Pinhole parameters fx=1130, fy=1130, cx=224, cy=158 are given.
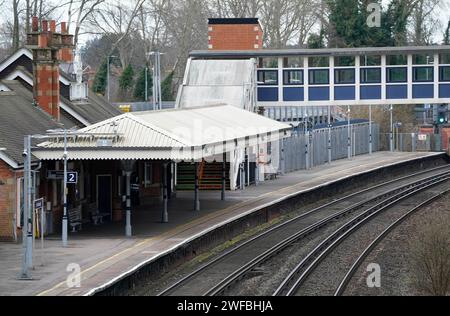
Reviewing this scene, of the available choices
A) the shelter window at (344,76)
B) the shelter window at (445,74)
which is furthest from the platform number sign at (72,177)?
the shelter window at (445,74)

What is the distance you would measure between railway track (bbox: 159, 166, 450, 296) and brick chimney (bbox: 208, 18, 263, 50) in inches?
391

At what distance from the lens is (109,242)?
30125mm

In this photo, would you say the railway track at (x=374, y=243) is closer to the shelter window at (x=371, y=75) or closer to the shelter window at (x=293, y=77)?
the shelter window at (x=371, y=75)

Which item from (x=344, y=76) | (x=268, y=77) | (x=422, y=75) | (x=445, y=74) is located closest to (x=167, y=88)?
(x=268, y=77)

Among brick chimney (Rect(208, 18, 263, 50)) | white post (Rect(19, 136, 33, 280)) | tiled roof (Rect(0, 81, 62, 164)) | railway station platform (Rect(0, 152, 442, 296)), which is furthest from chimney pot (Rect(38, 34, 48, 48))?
brick chimney (Rect(208, 18, 263, 50))

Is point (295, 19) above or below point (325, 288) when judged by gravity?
above

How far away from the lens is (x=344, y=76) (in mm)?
54500

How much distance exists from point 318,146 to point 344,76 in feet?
21.2

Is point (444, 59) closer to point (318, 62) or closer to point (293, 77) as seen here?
point (293, 77)

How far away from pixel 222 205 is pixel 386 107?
1576 inches

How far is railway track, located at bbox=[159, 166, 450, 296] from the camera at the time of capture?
25.4 metres

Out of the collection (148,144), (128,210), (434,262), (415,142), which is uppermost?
(148,144)
